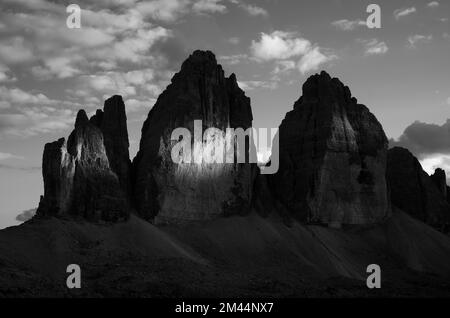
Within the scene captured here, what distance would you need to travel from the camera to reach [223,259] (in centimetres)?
8250

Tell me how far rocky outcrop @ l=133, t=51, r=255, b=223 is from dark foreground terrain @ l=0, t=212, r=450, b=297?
3.00 metres

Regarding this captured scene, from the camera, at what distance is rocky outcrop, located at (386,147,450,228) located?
391 ft

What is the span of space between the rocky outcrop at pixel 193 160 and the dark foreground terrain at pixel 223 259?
2999 millimetres

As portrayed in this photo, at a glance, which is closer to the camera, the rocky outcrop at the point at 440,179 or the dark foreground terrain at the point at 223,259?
the dark foreground terrain at the point at 223,259

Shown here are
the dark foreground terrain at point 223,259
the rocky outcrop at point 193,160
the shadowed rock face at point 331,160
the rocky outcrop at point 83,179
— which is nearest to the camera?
the dark foreground terrain at point 223,259

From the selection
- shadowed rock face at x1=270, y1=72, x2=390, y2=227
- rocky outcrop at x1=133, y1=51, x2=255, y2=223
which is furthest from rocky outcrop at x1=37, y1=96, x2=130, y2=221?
shadowed rock face at x1=270, y1=72, x2=390, y2=227

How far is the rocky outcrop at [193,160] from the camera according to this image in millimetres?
86000

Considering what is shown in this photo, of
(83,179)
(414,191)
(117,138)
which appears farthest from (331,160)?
(83,179)

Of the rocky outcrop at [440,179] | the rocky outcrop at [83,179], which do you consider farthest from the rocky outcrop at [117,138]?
the rocky outcrop at [440,179]

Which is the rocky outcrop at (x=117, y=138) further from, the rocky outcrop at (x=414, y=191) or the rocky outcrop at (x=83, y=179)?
the rocky outcrop at (x=414, y=191)

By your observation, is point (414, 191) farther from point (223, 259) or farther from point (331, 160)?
point (223, 259)

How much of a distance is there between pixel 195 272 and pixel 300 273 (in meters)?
19.8

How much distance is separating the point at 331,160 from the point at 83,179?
42752mm
